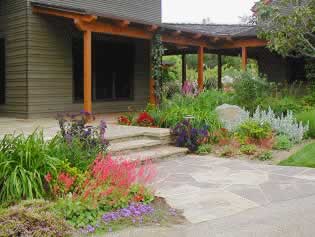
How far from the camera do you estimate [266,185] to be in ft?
22.0

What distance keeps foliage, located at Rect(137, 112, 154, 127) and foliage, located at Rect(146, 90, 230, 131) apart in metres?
0.11

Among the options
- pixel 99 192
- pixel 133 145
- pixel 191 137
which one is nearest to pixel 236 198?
pixel 99 192

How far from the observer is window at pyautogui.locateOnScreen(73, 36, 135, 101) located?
1512 cm

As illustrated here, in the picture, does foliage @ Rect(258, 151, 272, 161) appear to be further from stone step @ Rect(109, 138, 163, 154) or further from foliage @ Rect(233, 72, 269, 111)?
foliage @ Rect(233, 72, 269, 111)

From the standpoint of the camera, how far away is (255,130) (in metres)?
9.87

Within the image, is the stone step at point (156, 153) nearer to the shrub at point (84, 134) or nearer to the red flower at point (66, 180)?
the shrub at point (84, 134)

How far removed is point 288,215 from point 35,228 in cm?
276

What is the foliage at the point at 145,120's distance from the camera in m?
11.8

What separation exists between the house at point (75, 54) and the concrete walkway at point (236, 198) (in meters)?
5.73

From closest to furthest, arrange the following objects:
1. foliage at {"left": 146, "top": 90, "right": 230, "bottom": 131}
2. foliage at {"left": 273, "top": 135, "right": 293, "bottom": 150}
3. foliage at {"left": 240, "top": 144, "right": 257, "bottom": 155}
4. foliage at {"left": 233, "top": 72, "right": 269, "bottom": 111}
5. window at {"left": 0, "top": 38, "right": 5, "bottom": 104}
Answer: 1. foliage at {"left": 240, "top": 144, "right": 257, "bottom": 155}
2. foliage at {"left": 273, "top": 135, "right": 293, "bottom": 150}
3. foliage at {"left": 146, "top": 90, "right": 230, "bottom": 131}
4. foliage at {"left": 233, "top": 72, "right": 269, "bottom": 111}
5. window at {"left": 0, "top": 38, "right": 5, "bottom": 104}

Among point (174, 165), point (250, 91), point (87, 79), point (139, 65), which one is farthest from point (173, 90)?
point (174, 165)

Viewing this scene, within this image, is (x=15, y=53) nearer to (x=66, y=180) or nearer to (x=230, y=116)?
(x=230, y=116)

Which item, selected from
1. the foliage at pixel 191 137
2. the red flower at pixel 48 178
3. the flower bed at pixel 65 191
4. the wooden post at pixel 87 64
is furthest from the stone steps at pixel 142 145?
the red flower at pixel 48 178

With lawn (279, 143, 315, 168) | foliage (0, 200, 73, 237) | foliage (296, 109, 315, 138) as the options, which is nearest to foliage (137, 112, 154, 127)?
foliage (296, 109, 315, 138)
